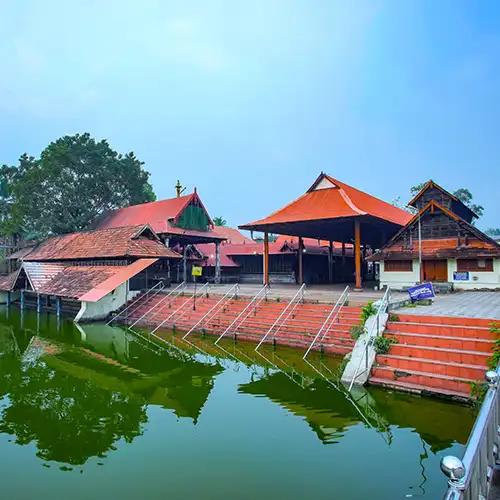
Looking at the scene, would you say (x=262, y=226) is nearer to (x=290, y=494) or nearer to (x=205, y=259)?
(x=205, y=259)

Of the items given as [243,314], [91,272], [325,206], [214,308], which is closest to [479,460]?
[243,314]

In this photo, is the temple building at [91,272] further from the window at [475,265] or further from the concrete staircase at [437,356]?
the window at [475,265]

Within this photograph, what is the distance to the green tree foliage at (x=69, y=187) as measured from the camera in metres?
28.5

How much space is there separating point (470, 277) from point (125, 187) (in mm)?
24772

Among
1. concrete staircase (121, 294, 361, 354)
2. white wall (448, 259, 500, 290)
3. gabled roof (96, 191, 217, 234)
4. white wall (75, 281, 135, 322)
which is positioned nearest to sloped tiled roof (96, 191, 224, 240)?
gabled roof (96, 191, 217, 234)

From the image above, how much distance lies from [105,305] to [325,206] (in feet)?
35.0

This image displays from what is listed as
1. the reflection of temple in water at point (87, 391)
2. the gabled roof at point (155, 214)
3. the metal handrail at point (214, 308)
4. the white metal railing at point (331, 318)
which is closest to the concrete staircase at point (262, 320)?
the white metal railing at point (331, 318)

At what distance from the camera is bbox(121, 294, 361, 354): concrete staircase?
11.8m

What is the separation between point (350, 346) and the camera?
10906 millimetres

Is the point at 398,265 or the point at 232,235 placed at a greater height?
the point at 232,235

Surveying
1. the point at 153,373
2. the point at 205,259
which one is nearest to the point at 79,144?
the point at 205,259

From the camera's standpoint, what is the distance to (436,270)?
18.3 meters

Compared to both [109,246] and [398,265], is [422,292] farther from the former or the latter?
[109,246]

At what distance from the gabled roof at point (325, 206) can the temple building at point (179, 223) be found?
6766mm
